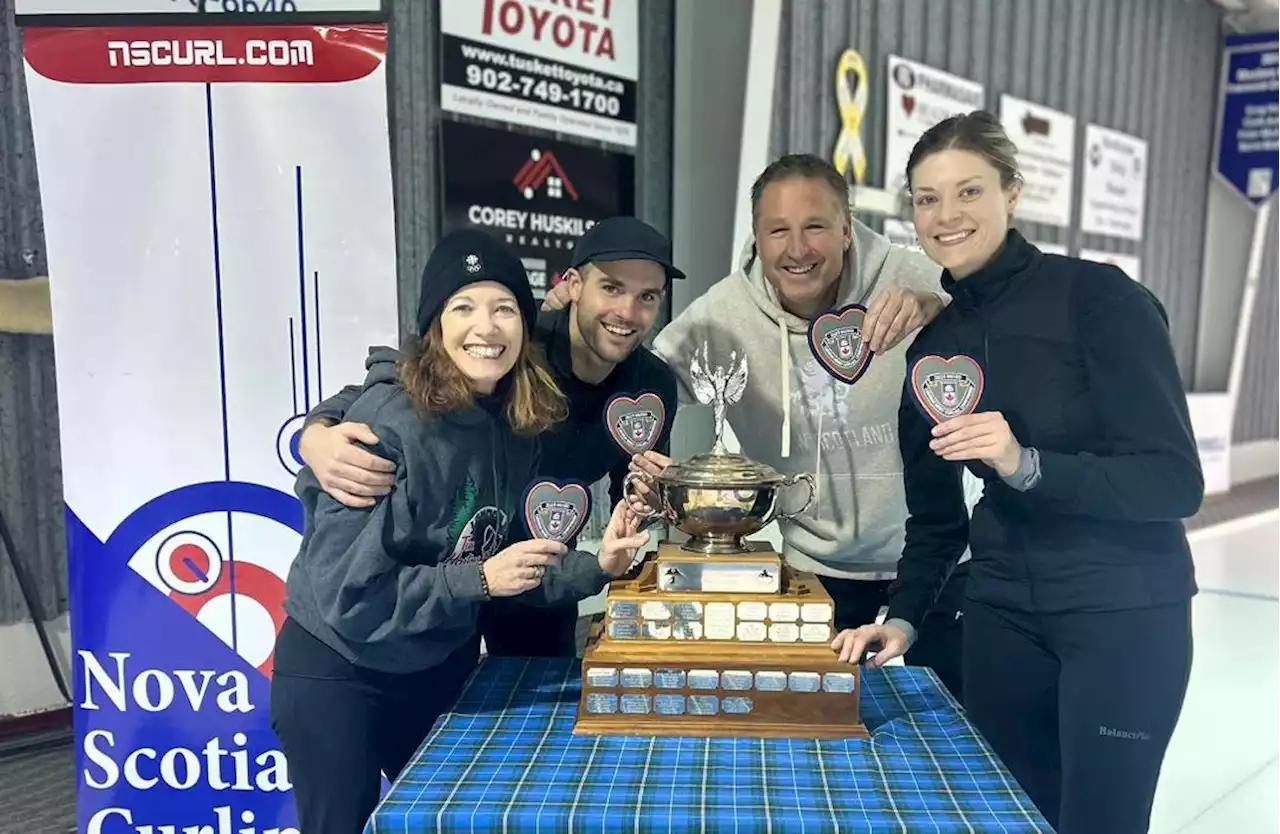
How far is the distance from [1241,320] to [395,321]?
323 inches

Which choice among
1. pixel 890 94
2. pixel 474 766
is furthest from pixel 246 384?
pixel 890 94

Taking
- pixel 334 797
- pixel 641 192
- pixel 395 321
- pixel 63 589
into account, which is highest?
pixel 641 192

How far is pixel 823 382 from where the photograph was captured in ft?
5.86

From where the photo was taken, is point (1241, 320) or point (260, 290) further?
point (1241, 320)

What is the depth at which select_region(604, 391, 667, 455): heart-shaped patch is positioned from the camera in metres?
1.53

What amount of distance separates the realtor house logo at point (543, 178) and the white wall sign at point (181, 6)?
5.09 ft

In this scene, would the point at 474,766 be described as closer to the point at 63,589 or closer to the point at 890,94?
the point at 63,589

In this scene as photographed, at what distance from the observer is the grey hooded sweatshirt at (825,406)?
5.85 ft

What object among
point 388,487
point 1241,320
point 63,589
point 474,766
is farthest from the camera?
point 1241,320

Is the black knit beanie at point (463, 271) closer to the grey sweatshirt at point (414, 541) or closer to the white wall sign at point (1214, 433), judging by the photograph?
the grey sweatshirt at point (414, 541)

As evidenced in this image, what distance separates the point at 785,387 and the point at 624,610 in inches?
26.6

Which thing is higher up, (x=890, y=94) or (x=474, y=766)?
(x=890, y=94)

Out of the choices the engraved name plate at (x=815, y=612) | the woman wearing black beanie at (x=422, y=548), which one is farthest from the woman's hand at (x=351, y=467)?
the engraved name plate at (x=815, y=612)

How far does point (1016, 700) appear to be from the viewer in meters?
1.39
